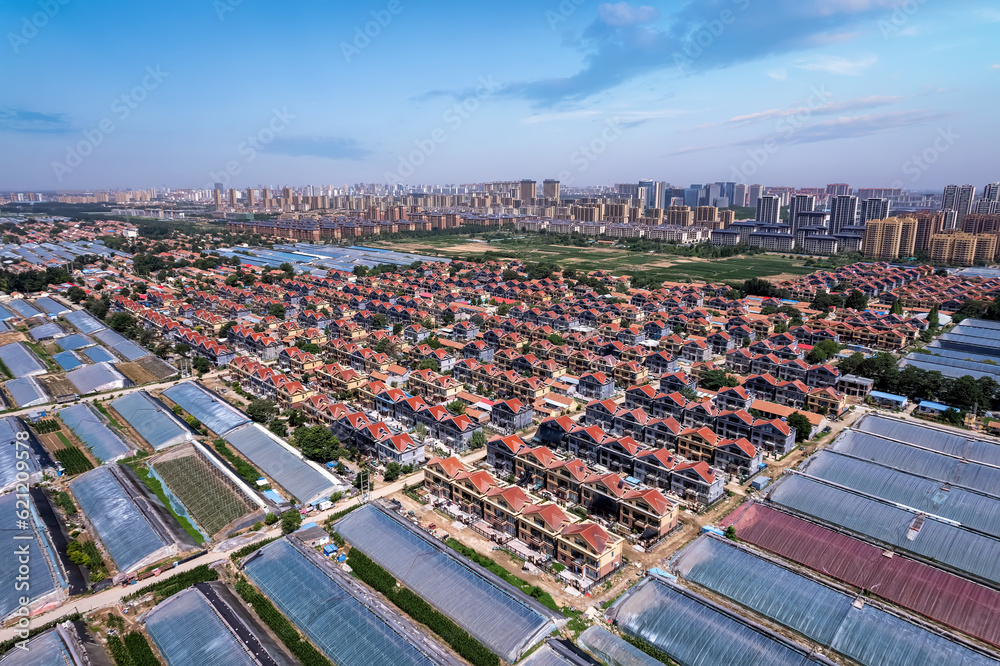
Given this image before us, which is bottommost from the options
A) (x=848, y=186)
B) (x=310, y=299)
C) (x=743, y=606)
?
(x=743, y=606)

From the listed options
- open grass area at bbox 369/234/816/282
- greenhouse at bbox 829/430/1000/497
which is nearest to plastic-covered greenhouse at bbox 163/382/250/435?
greenhouse at bbox 829/430/1000/497

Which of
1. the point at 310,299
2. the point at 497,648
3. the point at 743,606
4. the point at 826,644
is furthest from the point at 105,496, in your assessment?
the point at 310,299

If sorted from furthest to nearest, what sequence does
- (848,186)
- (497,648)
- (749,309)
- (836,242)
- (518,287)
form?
(848,186) < (836,242) < (518,287) < (749,309) < (497,648)

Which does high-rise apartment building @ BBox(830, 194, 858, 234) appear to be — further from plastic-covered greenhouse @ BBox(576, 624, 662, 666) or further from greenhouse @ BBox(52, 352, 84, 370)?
greenhouse @ BBox(52, 352, 84, 370)

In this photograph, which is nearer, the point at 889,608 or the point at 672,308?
the point at 889,608

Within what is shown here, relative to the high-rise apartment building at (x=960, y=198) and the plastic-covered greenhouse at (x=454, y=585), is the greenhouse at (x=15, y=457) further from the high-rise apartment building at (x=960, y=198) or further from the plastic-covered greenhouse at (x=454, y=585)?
the high-rise apartment building at (x=960, y=198)

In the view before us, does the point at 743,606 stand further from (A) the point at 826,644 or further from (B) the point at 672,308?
(B) the point at 672,308

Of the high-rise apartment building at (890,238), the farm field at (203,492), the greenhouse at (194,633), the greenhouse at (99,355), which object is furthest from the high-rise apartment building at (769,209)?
the greenhouse at (194,633)
